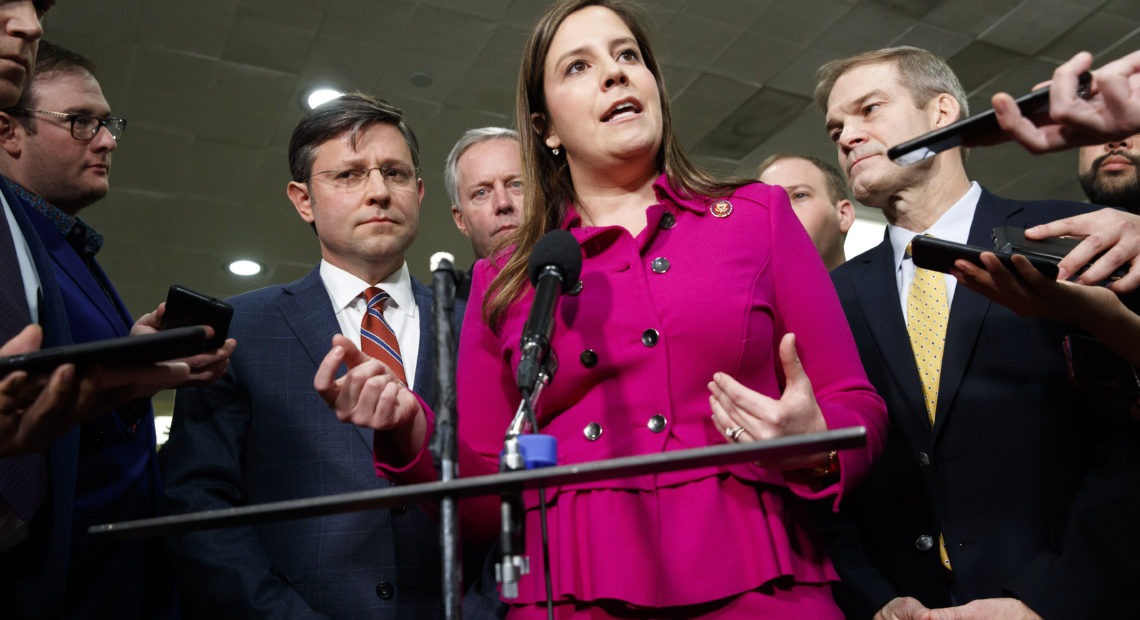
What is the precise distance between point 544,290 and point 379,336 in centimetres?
106

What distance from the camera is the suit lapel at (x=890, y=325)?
2.05m

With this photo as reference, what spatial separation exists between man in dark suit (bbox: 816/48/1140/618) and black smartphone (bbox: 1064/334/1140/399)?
0.36 ft

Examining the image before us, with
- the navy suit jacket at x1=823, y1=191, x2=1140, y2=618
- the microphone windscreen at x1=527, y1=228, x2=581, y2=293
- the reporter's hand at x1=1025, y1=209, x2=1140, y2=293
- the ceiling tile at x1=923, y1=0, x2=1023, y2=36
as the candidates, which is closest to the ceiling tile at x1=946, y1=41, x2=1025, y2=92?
the ceiling tile at x1=923, y1=0, x2=1023, y2=36

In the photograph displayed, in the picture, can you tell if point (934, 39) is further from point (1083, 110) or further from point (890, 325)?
point (1083, 110)

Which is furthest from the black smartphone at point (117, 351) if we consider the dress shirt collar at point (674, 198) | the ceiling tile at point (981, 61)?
the ceiling tile at point (981, 61)

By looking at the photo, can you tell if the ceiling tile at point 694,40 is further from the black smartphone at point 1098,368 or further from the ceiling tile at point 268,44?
the black smartphone at point 1098,368

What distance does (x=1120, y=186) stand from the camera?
3.35 m

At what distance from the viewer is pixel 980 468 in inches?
76.4

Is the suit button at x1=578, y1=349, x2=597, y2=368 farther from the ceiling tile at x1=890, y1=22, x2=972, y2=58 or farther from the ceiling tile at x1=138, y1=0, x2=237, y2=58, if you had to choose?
the ceiling tile at x1=890, y1=22, x2=972, y2=58

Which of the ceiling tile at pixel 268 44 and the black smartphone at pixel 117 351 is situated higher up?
the ceiling tile at pixel 268 44

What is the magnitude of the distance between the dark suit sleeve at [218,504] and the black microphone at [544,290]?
34.9 inches

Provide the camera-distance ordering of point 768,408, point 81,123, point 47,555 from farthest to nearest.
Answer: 1. point 81,123
2. point 47,555
3. point 768,408

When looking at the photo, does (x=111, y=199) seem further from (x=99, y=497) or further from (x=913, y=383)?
(x=913, y=383)

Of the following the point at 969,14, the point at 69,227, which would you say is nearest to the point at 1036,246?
the point at 69,227
